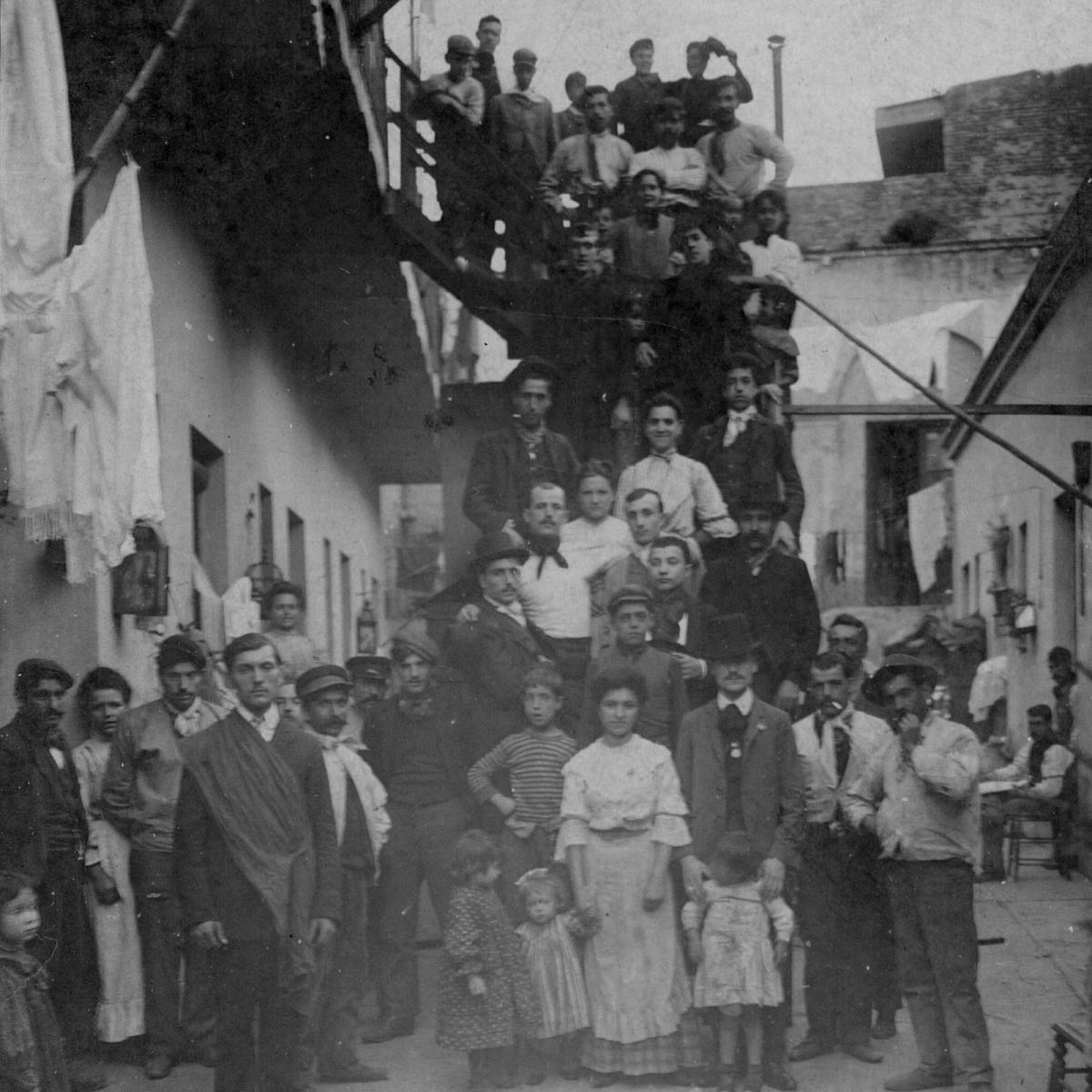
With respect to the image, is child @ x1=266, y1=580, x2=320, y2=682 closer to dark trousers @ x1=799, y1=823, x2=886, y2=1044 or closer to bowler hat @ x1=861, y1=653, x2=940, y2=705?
dark trousers @ x1=799, y1=823, x2=886, y2=1044

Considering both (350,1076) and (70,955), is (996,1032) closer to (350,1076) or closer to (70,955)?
(350,1076)

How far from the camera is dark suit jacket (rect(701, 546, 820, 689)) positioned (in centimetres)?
838

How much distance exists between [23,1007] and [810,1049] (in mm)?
3381

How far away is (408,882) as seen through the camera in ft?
24.3

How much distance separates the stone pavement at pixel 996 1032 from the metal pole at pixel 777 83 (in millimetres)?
6183

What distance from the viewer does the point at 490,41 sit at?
12453mm

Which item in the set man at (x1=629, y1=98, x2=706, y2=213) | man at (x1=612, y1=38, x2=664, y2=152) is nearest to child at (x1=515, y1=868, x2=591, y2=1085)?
man at (x1=629, y1=98, x2=706, y2=213)

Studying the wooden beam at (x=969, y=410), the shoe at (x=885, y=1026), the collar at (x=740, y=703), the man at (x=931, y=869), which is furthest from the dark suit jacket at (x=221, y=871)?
the wooden beam at (x=969, y=410)

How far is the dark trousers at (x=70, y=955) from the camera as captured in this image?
6586 millimetres

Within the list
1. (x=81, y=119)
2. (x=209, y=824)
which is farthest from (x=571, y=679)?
(x=81, y=119)

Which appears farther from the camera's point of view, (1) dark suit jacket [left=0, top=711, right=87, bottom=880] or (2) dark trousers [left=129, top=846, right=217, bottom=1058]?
(2) dark trousers [left=129, top=846, right=217, bottom=1058]

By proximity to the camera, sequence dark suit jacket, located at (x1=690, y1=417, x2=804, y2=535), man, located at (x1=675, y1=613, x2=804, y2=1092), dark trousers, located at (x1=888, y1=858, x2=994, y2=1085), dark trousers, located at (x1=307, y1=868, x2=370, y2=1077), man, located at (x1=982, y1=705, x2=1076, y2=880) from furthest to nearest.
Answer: man, located at (x1=982, y1=705, x2=1076, y2=880) < dark suit jacket, located at (x1=690, y1=417, x2=804, y2=535) < man, located at (x1=675, y1=613, x2=804, y2=1092) < dark trousers, located at (x1=307, y1=868, x2=370, y2=1077) < dark trousers, located at (x1=888, y1=858, x2=994, y2=1085)

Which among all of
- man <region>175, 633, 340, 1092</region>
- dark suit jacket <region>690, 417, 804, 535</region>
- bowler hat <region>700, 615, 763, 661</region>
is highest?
dark suit jacket <region>690, 417, 804, 535</region>

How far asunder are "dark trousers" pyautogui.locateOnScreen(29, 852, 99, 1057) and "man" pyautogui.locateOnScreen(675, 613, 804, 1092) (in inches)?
102
